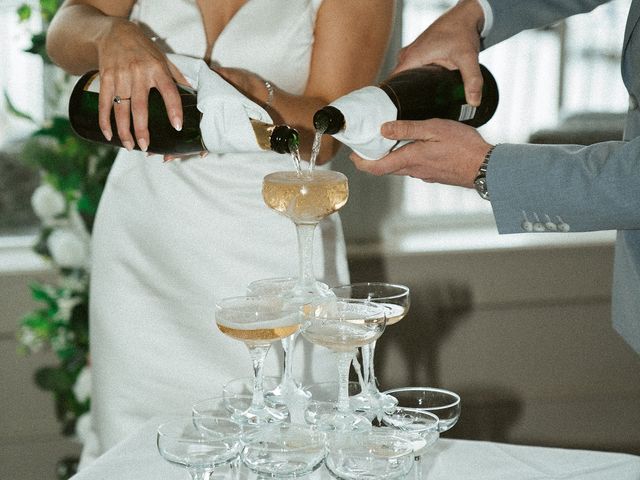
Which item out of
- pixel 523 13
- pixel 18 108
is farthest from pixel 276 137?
pixel 18 108

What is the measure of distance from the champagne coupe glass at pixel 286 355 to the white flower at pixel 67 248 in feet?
5.12

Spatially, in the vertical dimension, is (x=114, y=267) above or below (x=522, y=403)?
above

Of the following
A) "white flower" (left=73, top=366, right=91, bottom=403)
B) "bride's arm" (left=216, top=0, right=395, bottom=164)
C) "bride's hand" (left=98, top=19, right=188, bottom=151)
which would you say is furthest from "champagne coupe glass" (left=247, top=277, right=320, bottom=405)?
"white flower" (left=73, top=366, right=91, bottom=403)

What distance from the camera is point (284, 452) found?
115cm

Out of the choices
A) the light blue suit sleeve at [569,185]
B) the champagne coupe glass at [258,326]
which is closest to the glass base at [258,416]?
the champagne coupe glass at [258,326]

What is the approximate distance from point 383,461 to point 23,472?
2.62m

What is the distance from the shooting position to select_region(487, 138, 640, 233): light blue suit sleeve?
142 centimetres

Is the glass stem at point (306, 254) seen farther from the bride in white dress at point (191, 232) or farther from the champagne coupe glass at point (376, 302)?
the bride in white dress at point (191, 232)

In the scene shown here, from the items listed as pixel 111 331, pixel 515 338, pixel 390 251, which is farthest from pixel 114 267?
pixel 515 338

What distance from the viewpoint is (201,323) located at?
2.00m

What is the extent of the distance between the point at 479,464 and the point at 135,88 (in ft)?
2.78

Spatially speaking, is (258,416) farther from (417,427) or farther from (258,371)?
(417,427)

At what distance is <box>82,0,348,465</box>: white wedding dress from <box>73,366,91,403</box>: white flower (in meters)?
0.84

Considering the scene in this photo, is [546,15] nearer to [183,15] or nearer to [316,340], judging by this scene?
[183,15]
